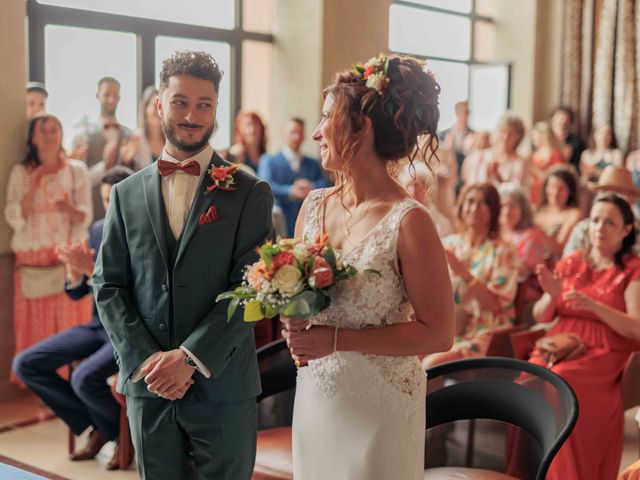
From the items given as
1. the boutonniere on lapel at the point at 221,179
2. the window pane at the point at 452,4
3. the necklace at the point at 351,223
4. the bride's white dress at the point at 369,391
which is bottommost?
the bride's white dress at the point at 369,391

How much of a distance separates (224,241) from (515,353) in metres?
2.29

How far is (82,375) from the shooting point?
422cm

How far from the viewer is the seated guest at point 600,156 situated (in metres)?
9.66

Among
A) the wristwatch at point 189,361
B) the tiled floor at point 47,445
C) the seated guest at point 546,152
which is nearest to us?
the wristwatch at point 189,361

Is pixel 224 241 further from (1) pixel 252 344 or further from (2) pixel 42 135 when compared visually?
(2) pixel 42 135

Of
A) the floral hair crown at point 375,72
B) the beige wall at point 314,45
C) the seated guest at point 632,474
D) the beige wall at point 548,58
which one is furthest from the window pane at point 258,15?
the floral hair crown at point 375,72

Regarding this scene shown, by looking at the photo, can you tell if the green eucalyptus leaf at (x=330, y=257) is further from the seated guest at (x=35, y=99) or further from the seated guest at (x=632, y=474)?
the seated guest at (x=35, y=99)

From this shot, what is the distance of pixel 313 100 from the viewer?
783 cm

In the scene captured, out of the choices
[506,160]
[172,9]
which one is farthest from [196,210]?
[506,160]

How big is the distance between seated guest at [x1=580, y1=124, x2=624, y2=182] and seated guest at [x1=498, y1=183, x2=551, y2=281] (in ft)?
13.8

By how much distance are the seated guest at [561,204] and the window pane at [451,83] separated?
4.31 metres

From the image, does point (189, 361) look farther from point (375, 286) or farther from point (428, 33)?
point (428, 33)

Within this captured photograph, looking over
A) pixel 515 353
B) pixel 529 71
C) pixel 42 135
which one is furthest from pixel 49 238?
pixel 529 71

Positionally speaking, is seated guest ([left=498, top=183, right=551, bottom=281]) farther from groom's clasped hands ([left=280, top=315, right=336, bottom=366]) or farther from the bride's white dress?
groom's clasped hands ([left=280, top=315, right=336, bottom=366])
